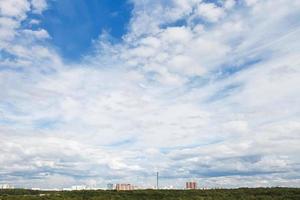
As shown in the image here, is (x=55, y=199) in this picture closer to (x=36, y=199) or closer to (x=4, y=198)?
(x=36, y=199)

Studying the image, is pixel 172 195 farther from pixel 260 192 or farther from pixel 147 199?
pixel 260 192

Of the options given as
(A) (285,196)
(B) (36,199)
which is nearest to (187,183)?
(A) (285,196)

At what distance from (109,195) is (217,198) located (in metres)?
25.3

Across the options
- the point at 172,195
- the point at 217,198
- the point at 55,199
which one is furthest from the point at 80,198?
the point at 217,198

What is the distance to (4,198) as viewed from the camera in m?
90.4

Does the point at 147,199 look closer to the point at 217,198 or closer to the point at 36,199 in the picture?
the point at 217,198

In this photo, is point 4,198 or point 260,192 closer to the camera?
point 4,198

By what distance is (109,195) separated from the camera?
330 ft

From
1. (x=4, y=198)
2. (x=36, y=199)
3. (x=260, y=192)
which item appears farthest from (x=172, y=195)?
(x=4, y=198)

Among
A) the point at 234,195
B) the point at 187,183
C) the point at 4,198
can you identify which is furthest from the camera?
the point at 187,183

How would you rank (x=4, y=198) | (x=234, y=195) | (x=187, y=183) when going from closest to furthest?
(x=4, y=198) → (x=234, y=195) → (x=187, y=183)

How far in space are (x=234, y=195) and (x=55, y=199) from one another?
40663mm

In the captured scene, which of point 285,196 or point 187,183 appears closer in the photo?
point 285,196

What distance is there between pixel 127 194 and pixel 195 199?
1918cm
